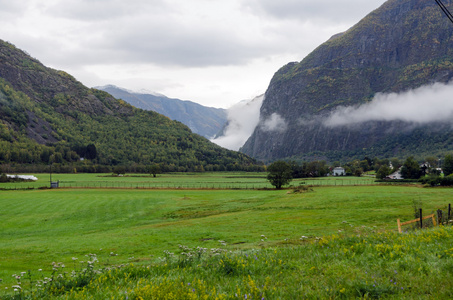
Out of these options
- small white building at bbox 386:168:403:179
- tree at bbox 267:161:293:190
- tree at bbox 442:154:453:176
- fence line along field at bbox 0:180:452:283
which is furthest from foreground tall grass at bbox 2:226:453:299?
small white building at bbox 386:168:403:179

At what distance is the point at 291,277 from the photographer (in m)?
8.28

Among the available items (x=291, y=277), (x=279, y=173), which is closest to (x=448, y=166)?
(x=279, y=173)

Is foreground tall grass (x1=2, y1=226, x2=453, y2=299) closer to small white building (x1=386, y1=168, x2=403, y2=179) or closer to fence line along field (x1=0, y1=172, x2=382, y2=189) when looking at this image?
fence line along field (x1=0, y1=172, x2=382, y2=189)

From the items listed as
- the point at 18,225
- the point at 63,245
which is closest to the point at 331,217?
the point at 63,245

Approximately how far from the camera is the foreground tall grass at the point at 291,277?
7.08 meters

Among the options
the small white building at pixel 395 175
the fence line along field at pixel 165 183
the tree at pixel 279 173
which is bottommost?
the fence line along field at pixel 165 183

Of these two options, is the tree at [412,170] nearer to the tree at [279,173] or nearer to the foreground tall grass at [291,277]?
A: the tree at [279,173]

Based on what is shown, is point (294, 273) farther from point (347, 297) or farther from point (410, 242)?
point (410, 242)

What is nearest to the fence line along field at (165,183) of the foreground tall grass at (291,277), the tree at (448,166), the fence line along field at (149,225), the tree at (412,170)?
the tree at (412,170)

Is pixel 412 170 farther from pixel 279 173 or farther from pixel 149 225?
pixel 149 225

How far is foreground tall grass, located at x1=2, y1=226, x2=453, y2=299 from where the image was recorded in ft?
23.2

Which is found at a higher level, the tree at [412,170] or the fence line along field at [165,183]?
the tree at [412,170]

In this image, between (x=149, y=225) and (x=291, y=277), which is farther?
(x=149, y=225)

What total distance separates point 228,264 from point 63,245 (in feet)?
67.8
